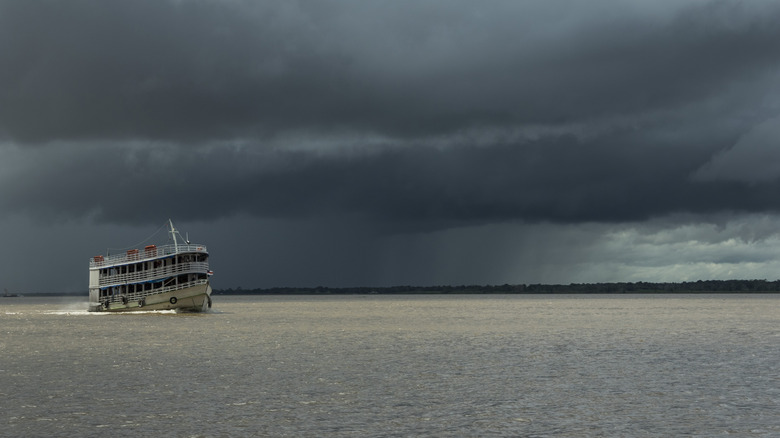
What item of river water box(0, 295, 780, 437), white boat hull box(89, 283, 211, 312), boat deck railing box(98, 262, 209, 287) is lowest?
river water box(0, 295, 780, 437)

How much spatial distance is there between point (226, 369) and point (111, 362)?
9941 millimetres

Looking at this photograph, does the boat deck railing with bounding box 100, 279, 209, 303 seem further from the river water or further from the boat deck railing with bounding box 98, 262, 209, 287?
the river water

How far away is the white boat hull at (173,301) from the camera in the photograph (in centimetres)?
11169

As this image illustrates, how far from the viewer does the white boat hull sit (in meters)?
112

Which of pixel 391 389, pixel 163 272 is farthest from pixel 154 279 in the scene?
pixel 391 389

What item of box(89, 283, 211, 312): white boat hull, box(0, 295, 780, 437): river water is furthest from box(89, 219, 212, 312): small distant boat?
box(0, 295, 780, 437): river water

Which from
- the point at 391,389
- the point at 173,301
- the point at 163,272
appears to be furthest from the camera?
the point at 173,301

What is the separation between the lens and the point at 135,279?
11206cm

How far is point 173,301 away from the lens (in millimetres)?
111625

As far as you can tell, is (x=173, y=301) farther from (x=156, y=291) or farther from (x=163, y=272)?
(x=163, y=272)

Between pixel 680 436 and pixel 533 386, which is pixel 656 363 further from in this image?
pixel 680 436

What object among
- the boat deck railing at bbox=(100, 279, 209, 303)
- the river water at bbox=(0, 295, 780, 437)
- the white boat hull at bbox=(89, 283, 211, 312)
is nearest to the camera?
the river water at bbox=(0, 295, 780, 437)

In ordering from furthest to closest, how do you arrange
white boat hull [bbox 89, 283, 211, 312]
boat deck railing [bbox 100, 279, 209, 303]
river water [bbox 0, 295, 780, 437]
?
boat deck railing [bbox 100, 279, 209, 303]
white boat hull [bbox 89, 283, 211, 312]
river water [bbox 0, 295, 780, 437]

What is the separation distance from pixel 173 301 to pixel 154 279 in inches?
158
